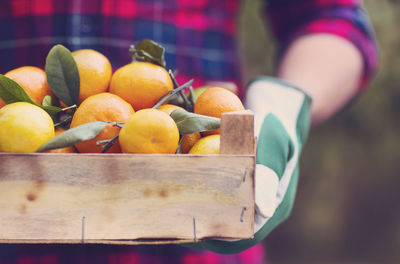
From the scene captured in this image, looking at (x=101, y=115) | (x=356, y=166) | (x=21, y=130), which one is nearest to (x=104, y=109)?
(x=101, y=115)

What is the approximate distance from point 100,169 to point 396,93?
2.75 metres

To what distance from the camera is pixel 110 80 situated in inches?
28.9

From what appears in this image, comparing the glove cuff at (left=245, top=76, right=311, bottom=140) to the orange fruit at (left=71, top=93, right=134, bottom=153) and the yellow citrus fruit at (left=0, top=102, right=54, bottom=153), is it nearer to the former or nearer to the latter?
the orange fruit at (left=71, top=93, right=134, bottom=153)

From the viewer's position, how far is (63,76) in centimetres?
69

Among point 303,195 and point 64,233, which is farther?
point 303,195

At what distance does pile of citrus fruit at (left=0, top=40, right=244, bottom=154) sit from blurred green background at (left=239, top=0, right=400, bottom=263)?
2292 mm

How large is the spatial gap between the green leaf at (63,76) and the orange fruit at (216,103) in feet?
0.62

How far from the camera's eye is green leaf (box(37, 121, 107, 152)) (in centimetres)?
58

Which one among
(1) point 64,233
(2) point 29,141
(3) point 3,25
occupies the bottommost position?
(1) point 64,233

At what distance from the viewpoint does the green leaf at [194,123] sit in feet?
2.08

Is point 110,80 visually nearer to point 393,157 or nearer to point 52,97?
point 52,97

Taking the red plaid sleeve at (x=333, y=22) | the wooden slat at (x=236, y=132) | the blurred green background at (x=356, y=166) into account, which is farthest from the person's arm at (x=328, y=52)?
the blurred green background at (x=356, y=166)

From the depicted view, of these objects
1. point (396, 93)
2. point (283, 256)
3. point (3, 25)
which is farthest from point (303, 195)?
point (3, 25)

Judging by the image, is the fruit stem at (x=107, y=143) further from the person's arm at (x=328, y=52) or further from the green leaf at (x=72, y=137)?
the person's arm at (x=328, y=52)
